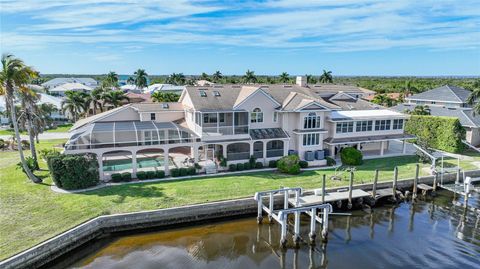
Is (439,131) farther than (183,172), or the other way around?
(439,131)

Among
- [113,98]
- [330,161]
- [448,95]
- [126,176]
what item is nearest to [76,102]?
[113,98]

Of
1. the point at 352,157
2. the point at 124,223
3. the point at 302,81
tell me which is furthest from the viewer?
the point at 302,81

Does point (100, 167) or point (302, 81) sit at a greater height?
point (302, 81)

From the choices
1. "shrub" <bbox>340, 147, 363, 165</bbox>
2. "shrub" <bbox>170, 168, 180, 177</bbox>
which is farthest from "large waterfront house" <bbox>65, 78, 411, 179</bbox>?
"shrub" <bbox>340, 147, 363, 165</bbox>

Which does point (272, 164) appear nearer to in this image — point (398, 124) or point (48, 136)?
point (398, 124)

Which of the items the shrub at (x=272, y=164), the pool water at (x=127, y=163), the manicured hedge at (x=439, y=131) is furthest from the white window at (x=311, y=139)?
the pool water at (x=127, y=163)

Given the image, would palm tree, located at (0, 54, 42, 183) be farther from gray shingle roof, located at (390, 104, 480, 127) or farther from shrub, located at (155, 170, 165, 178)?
gray shingle roof, located at (390, 104, 480, 127)

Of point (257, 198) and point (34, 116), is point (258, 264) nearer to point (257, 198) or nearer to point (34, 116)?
point (257, 198)
